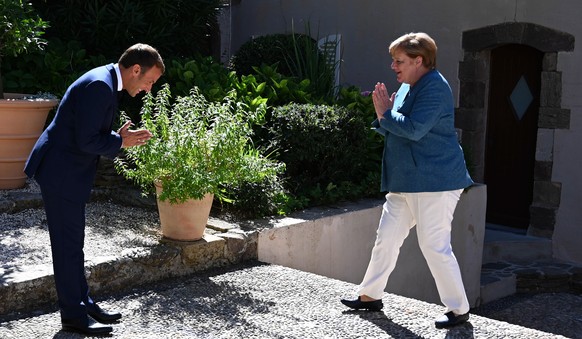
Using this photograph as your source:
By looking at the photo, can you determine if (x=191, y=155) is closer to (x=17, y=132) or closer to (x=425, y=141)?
(x=425, y=141)

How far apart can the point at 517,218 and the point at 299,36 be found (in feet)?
11.9

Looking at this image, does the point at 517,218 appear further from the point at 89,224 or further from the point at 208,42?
the point at 89,224

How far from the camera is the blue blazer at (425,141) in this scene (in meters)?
4.45

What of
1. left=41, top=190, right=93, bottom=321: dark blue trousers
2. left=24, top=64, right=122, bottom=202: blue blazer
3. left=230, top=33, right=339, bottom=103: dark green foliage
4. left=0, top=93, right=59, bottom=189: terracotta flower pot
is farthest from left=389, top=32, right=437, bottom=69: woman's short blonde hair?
left=230, top=33, right=339, bottom=103: dark green foliage

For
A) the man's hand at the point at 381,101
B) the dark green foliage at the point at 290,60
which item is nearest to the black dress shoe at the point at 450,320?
the man's hand at the point at 381,101

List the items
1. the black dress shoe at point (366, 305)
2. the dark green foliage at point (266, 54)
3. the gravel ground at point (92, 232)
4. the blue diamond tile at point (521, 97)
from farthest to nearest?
1. the dark green foliage at point (266, 54)
2. the blue diamond tile at point (521, 97)
3. the gravel ground at point (92, 232)
4. the black dress shoe at point (366, 305)

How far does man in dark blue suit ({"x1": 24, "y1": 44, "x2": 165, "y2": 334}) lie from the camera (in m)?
3.99

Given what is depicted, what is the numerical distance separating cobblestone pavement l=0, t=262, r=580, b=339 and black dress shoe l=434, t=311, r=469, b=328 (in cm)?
4

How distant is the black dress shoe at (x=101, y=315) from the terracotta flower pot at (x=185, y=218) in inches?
43.4

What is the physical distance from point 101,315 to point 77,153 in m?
0.90

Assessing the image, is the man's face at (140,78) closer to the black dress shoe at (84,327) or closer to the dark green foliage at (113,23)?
the black dress shoe at (84,327)

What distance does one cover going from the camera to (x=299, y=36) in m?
11.2

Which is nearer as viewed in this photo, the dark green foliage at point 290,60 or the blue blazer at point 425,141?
the blue blazer at point 425,141

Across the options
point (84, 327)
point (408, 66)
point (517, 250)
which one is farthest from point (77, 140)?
point (517, 250)
